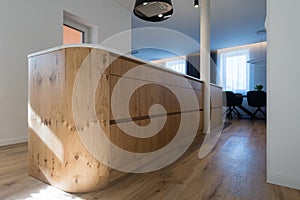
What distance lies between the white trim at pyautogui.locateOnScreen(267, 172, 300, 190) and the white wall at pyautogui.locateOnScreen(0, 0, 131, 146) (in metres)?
2.77

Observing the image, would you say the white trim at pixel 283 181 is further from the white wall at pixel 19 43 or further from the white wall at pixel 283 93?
the white wall at pixel 19 43

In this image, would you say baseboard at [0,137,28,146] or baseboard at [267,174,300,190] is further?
baseboard at [0,137,28,146]

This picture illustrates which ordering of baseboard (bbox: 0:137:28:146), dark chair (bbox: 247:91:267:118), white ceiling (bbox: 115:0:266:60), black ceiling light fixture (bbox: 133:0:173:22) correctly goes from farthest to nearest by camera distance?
1. dark chair (bbox: 247:91:267:118)
2. white ceiling (bbox: 115:0:266:60)
3. baseboard (bbox: 0:137:28:146)
4. black ceiling light fixture (bbox: 133:0:173:22)

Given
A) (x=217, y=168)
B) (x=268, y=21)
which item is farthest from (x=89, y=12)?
(x=217, y=168)

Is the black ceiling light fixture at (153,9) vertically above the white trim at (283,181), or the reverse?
the black ceiling light fixture at (153,9)

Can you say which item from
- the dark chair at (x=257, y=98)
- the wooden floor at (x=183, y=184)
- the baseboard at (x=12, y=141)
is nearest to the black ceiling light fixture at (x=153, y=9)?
the wooden floor at (x=183, y=184)

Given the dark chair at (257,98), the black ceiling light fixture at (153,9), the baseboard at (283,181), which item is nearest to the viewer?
the baseboard at (283,181)

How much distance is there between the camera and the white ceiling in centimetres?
411

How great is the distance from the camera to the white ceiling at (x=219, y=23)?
13.5 ft

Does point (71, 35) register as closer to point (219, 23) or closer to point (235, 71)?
point (219, 23)

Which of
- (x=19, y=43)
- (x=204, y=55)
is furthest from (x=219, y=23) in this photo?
(x=19, y=43)

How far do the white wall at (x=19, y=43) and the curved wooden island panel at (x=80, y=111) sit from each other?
133 centimetres

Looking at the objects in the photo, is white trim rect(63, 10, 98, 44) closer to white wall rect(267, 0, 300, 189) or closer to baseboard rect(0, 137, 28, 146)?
baseboard rect(0, 137, 28, 146)

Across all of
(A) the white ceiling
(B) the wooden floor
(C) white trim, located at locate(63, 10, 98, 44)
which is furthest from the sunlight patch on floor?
(A) the white ceiling
